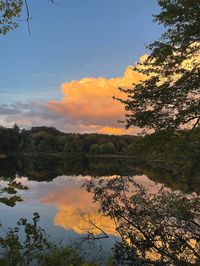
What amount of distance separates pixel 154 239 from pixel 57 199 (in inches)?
1017

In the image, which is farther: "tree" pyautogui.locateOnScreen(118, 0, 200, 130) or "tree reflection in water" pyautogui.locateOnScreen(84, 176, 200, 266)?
"tree" pyautogui.locateOnScreen(118, 0, 200, 130)

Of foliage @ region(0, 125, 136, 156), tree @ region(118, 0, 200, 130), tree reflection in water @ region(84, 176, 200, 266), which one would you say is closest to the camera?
tree reflection in water @ region(84, 176, 200, 266)

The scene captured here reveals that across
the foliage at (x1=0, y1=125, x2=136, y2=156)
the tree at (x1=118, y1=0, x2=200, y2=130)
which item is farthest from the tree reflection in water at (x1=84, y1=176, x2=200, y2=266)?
the foliage at (x1=0, y1=125, x2=136, y2=156)

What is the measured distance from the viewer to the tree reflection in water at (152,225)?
33.3 ft

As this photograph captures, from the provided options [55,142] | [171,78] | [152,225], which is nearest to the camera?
[152,225]

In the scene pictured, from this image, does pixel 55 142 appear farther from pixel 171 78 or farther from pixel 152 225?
pixel 152 225

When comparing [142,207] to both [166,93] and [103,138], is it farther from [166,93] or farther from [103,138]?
[103,138]

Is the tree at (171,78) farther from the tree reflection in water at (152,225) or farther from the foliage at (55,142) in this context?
the foliage at (55,142)

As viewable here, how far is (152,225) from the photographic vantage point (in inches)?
432

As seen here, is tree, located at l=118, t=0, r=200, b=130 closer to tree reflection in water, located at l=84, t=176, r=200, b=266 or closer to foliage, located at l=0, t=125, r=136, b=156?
tree reflection in water, located at l=84, t=176, r=200, b=266

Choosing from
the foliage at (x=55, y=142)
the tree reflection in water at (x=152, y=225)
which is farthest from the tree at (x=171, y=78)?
the foliage at (x=55, y=142)

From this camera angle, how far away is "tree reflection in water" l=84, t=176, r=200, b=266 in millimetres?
10148

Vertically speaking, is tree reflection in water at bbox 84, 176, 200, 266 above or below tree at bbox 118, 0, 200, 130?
below

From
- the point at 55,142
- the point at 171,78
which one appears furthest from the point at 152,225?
the point at 55,142
